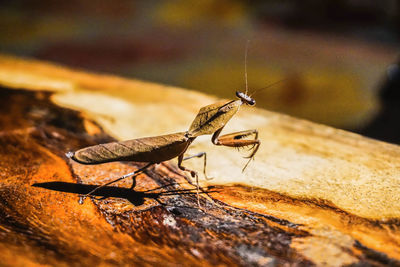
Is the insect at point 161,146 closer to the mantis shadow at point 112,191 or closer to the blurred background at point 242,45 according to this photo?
the mantis shadow at point 112,191

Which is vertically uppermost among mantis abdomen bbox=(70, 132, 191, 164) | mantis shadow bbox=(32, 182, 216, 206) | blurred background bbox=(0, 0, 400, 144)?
blurred background bbox=(0, 0, 400, 144)

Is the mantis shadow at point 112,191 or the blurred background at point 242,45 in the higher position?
the blurred background at point 242,45

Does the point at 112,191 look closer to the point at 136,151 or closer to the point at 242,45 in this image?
the point at 136,151

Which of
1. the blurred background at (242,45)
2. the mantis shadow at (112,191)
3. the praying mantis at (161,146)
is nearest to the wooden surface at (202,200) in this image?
the mantis shadow at (112,191)

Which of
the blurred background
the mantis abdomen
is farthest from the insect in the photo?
the blurred background

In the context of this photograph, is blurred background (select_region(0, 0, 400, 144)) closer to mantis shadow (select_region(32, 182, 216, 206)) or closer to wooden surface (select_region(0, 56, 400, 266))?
wooden surface (select_region(0, 56, 400, 266))

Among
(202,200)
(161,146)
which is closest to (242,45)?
(161,146)
